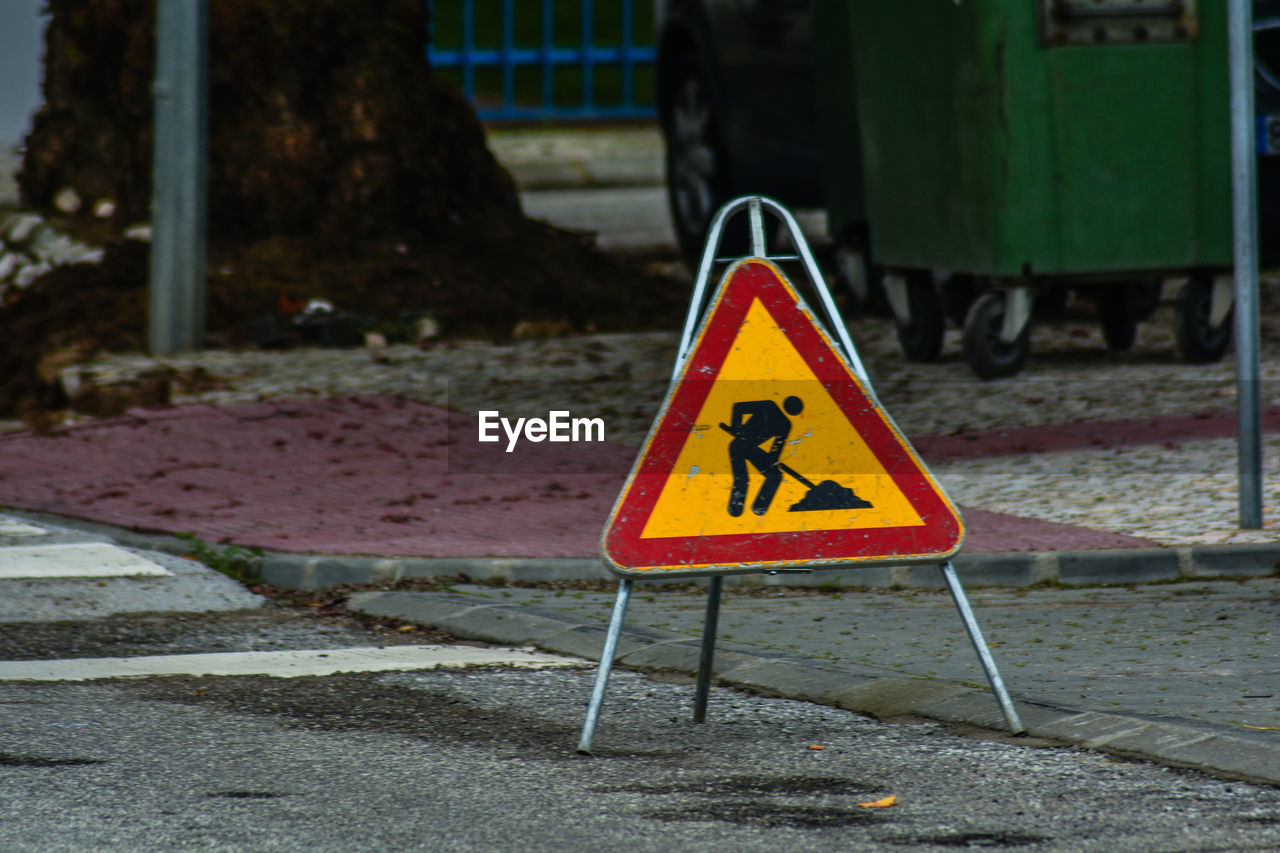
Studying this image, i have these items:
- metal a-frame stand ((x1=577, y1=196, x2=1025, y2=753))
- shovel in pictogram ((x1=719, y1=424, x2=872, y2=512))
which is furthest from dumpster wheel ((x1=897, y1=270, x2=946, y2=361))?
shovel in pictogram ((x1=719, y1=424, x2=872, y2=512))

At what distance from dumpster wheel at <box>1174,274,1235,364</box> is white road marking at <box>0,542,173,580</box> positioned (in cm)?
583

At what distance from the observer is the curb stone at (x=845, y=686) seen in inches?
171

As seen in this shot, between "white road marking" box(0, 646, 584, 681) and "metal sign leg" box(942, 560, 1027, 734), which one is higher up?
"metal sign leg" box(942, 560, 1027, 734)

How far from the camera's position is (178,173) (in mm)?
11789

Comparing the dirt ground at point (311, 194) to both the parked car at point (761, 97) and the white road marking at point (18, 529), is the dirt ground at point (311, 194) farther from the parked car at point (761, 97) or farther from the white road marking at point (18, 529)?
the white road marking at point (18, 529)

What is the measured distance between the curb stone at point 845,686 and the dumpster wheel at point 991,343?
174 inches

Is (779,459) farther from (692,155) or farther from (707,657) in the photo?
(692,155)

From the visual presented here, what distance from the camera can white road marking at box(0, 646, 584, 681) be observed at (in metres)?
5.58

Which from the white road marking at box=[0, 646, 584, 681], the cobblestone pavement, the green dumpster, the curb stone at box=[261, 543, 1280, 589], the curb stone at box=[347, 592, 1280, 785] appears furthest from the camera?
the green dumpster

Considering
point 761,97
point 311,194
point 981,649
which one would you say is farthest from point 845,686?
point 311,194

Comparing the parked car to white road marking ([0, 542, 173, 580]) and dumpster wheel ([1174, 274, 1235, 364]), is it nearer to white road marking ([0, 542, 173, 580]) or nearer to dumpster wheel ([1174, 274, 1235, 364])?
dumpster wheel ([1174, 274, 1235, 364])

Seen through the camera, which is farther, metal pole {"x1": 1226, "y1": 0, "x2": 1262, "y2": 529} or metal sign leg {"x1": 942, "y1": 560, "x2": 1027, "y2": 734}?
metal pole {"x1": 1226, "y1": 0, "x2": 1262, "y2": 529}

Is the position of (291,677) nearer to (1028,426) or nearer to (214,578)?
(214,578)

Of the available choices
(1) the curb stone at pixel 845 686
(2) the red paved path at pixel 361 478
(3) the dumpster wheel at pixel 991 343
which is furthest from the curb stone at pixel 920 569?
(3) the dumpster wheel at pixel 991 343
